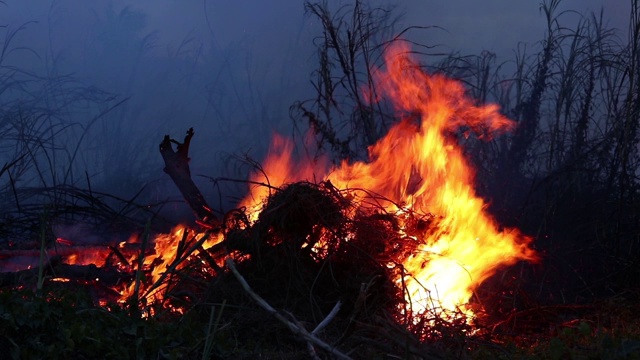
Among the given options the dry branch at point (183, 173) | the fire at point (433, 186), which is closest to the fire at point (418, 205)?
the fire at point (433, 186)

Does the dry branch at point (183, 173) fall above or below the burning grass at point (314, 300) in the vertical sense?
above

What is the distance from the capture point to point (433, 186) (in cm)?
548

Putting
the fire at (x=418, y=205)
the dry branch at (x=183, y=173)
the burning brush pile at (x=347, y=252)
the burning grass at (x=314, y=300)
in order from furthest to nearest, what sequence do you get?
the dry branch at (x=183, y=173) < the fire at (x=418, y=205) < the burning brush pile at (x=347, y=252) < the burning grass at (x=314, y=300)

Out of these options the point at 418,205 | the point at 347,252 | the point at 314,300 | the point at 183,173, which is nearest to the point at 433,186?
the point at 418,205

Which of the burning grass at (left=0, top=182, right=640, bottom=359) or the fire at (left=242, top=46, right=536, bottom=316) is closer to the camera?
the burning grass at (left=0, top=182, right=640, bottom=359)

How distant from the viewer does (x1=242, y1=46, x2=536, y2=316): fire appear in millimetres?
4980

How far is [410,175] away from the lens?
18.1 ft

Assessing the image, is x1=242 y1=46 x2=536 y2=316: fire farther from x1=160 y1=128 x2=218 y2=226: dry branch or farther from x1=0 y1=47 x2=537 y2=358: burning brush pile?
x1=160 y1=128 x2=218 y2=226: dry branch

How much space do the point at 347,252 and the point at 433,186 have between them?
3.72 feet

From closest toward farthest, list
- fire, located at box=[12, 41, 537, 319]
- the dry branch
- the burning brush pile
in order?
the burning brush pile
fire, located at box=[12, 41, 537, 319]
the dry branch

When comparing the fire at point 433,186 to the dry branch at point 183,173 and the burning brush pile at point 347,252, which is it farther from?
the dry branch at point 183,173

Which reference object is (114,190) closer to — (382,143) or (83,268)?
(83,268)

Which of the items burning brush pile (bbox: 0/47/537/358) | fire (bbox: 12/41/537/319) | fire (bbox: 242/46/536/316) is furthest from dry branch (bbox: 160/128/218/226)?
fire (bbox: 242/46/536/316)

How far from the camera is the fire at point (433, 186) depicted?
498 cm
